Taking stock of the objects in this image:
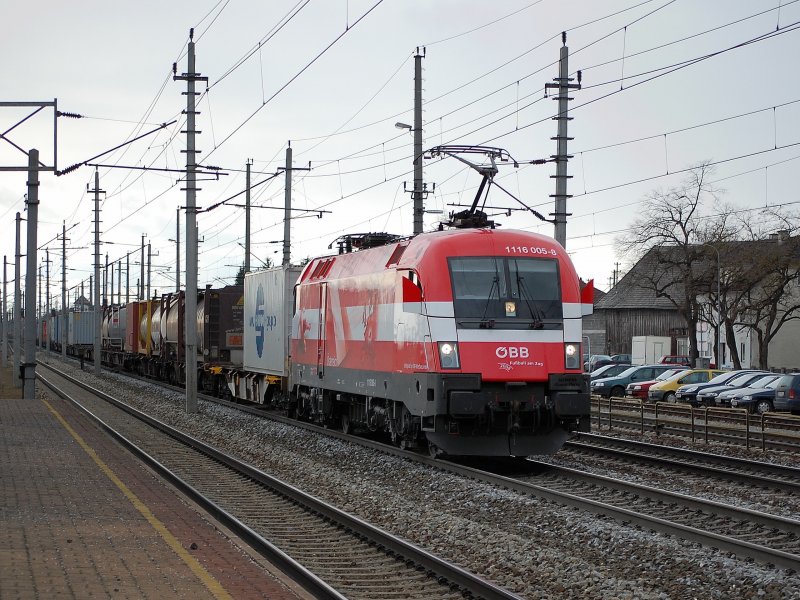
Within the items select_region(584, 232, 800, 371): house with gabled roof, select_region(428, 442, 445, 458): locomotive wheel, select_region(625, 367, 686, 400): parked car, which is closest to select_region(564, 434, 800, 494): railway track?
select_region(428, 442, 445, 458): locomotive wheel

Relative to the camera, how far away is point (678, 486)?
15648 mm

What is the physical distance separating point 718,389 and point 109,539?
90.6 feet

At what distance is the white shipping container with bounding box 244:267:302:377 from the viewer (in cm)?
2817

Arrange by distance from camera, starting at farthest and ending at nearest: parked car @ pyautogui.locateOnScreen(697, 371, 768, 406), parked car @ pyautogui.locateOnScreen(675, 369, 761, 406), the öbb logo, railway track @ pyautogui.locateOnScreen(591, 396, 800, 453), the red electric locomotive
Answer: parked car @ pyautogui.locateOnScreen(675, 369, 761, 406), parked car @ pyautogui.locateOnScreen(697, 371, 768, 406), railway track @ pyautogui.locateOnScreen(591, 396, 800, 453), the öbb logo, the red electric locomotive

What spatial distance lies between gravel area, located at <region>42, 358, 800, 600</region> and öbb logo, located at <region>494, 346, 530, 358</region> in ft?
6.54

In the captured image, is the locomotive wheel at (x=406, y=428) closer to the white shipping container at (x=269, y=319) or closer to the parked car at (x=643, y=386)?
the white shipping container at (x=269, y=319)

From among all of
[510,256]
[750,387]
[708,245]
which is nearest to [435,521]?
[510,256]

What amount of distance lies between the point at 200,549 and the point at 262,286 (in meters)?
20.8

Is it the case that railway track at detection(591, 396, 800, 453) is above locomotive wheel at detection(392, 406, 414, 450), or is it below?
below

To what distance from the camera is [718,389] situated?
35219 mm

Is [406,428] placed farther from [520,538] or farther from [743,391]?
[743,391]

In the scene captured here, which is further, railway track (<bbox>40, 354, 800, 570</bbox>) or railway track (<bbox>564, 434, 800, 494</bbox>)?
railway track (<bbox>564, 434, 800, 494</bbox>)

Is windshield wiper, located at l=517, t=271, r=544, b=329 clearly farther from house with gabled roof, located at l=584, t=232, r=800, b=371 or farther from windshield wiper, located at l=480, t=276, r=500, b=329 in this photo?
house with gabled roof, located at l=584, t=232, r=800, b=371

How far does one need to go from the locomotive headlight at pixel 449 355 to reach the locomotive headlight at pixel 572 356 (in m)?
1.80
